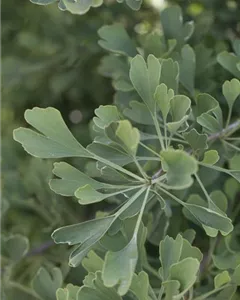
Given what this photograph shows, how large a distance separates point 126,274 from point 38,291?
0.19 metres

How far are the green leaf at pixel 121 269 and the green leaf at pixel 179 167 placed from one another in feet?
0.18

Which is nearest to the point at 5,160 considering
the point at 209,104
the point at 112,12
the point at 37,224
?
the point at 37,224

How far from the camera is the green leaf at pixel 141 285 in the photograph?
41 centimetres

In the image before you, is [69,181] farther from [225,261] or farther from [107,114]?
[225,261]

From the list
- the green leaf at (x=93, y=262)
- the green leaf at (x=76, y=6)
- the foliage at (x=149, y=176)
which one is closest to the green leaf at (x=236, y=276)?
the foliage at (x=149, y=176)

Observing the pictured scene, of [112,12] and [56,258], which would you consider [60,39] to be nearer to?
[112,12]

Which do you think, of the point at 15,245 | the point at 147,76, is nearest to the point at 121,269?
the point at 147,76

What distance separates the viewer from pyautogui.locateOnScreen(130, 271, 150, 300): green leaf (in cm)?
41

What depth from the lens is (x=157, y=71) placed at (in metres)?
0.43

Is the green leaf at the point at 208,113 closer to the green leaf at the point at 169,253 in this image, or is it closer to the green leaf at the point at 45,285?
the green leaf at the point at 169,253

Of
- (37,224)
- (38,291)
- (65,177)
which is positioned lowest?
(37,224)

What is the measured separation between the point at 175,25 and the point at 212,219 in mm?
242

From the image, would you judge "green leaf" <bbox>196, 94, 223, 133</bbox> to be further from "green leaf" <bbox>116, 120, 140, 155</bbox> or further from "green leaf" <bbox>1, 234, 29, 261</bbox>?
"green leaf" <bbox>1, 234, 29, 261</bbox>

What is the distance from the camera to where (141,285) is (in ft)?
1.34
